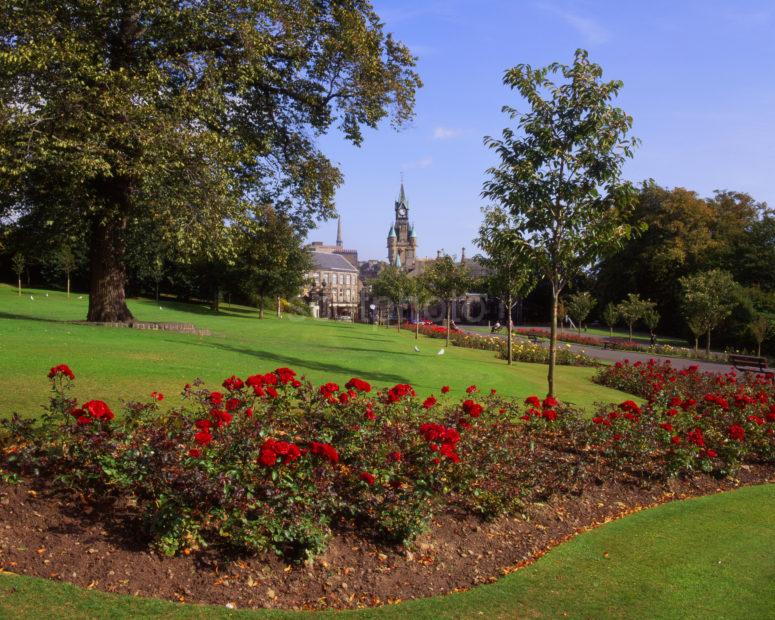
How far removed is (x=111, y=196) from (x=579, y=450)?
48.9 ft

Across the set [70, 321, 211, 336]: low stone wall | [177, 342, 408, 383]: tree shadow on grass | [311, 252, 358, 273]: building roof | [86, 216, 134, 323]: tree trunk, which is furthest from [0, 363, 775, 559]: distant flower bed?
[311, 252, 358, 273]: building roof

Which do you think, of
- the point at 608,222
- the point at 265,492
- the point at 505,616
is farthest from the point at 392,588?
the point at 608,222

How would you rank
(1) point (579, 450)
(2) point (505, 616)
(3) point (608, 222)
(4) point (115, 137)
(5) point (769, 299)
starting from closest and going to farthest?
(2) point (505, 616), (1) point (579, 450), (3) point (608, 222), (4) point (115, 137), (5) point (769, 299)

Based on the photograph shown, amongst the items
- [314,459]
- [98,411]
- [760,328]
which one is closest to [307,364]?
[314,459]

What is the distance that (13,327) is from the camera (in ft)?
56.4

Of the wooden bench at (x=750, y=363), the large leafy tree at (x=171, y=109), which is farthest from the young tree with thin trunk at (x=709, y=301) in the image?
the large leafy tree at (x=171, y=109)

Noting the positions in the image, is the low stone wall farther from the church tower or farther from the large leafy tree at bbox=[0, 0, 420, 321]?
the church tower

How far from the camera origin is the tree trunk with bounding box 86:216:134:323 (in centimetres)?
1833

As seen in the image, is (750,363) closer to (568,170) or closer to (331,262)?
(568,170)

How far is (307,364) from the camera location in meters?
15.2

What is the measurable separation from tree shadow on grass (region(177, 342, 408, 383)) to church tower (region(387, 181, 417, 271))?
146 m

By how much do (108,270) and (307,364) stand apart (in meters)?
7.68

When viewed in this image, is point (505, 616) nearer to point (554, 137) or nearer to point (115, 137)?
point (554, 137)

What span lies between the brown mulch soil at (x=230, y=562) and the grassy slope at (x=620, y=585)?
168 millimetres
